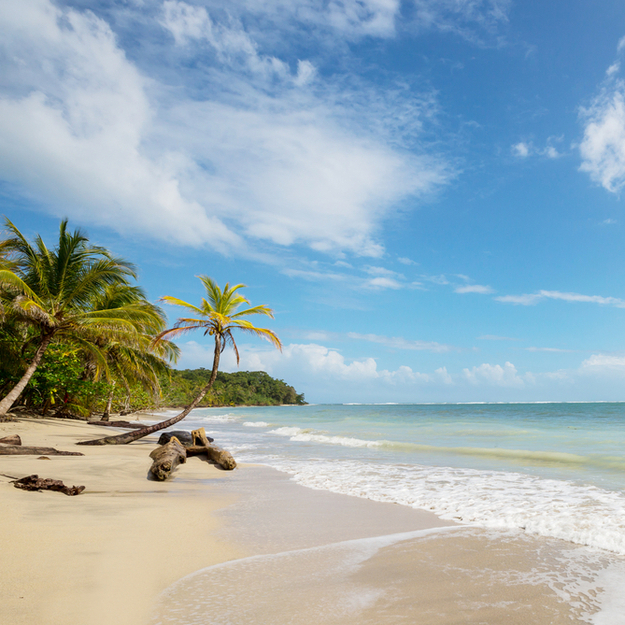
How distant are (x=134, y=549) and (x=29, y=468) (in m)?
5.08

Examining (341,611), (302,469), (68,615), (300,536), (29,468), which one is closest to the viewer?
(68,615)

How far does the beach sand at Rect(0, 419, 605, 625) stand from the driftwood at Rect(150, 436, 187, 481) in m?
1.70

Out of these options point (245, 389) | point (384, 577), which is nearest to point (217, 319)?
point (384, 577)

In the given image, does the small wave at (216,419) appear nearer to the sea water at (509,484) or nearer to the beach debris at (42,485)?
the sea water at (509,484)

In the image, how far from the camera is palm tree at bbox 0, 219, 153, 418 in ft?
48.4

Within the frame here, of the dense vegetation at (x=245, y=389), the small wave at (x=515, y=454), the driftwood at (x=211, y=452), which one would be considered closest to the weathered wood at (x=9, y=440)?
the driftwood at (x=211, y=452)

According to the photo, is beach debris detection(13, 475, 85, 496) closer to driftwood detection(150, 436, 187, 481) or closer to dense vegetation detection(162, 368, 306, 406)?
driftwood detection(150, 436, 187, 481)

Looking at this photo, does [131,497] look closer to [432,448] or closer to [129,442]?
[129,442]

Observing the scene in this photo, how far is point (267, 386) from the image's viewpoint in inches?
5659

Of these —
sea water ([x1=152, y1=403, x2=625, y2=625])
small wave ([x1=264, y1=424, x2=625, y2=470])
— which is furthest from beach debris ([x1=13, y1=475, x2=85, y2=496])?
small wave ([x1=264, y1=424, x2=625, y2=470])

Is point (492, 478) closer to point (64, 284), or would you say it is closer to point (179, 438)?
point (179, 438)

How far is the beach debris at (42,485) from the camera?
5.95 m

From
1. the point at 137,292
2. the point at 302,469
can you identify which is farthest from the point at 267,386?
the point at 302,469

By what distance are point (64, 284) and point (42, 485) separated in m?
11.8
